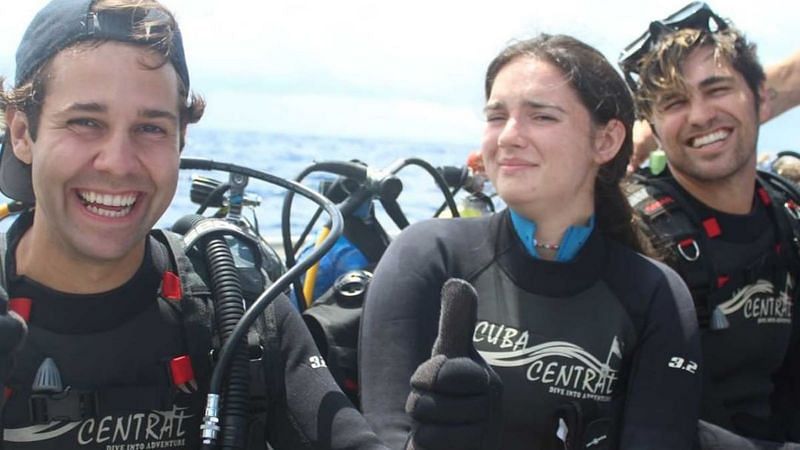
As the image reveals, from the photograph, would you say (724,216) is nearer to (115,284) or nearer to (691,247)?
(691,247)

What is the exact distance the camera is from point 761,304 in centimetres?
220

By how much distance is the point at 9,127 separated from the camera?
151 cm

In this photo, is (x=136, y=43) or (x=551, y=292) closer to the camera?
(x=136, y=43)

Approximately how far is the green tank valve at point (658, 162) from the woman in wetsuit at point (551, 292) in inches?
19.1

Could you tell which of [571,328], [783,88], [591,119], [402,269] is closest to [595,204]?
[591,119]

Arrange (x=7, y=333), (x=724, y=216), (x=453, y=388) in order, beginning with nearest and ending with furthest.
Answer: (x=7, y=333), (x=453, y=388), (x=724, y=216)

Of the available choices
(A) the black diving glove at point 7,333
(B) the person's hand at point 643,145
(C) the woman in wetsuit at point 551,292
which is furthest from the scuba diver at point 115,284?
(B) the person's hand at point 643,145

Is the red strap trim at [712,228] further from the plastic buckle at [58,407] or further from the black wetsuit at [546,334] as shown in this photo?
the plastic buckle at [58,407]

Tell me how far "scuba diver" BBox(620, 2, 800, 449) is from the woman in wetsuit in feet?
0.92

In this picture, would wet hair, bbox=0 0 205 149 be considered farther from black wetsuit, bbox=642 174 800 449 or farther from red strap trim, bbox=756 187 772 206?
red strap trim, bbox=756 187 772 206

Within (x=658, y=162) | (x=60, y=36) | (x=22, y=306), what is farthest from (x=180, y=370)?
(x=658, y=162)

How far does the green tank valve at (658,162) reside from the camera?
2424mm

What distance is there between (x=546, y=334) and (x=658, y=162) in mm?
895

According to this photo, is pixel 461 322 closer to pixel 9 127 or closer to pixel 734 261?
pixel 9 127
